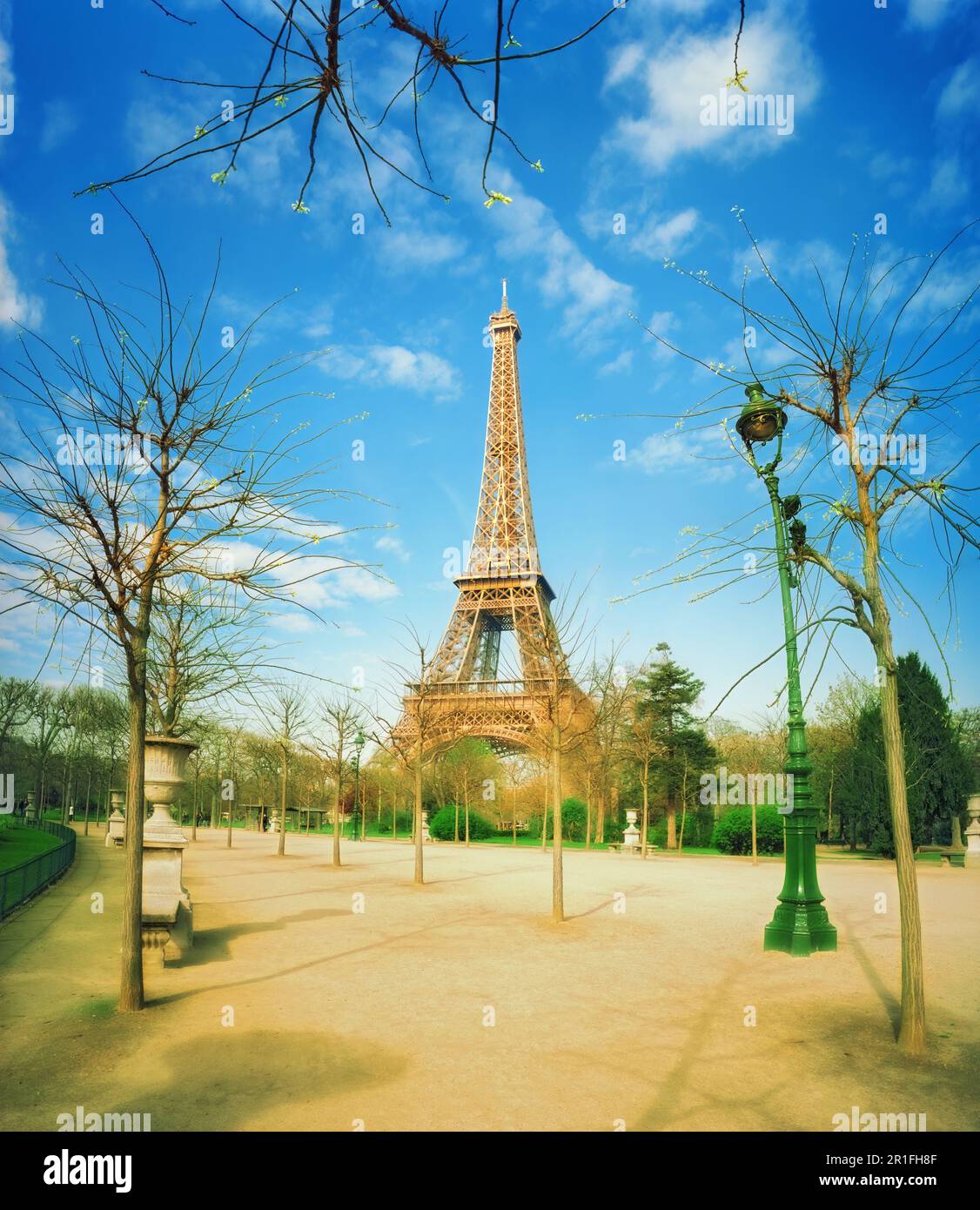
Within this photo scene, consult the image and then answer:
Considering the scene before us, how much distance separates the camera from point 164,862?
9445 millimetres

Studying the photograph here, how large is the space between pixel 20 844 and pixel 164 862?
45.6 feet

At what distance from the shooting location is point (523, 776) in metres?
45.0

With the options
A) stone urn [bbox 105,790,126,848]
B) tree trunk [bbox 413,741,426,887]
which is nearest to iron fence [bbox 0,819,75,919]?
tree trunk [bbox 413,741,426,887]

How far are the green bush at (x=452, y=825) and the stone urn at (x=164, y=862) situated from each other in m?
28.3

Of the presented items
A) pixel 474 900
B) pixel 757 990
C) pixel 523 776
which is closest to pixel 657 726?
pixel 523 776

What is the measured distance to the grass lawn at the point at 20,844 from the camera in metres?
16.2

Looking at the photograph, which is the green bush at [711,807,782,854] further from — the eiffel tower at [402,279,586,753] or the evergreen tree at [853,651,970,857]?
the eiffel tower at [402,279,586,753]

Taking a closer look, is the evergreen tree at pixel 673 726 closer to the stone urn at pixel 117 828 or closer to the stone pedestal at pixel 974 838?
the stone pedestal at pixel 974 838

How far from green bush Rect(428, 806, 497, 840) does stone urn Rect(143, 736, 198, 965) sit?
2825 cm

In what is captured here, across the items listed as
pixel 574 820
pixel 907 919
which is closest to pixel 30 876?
pixel 907 919

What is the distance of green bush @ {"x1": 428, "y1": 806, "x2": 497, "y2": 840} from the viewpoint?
124ft

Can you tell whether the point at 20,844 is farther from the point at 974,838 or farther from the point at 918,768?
the point at 918,768
